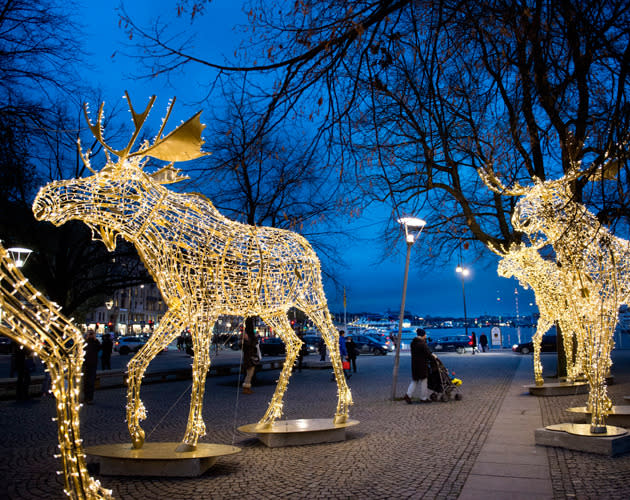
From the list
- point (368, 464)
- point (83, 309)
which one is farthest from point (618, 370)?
point (83, 309)

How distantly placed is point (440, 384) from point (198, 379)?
7.10 metres

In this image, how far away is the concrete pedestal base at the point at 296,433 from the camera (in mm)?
6816

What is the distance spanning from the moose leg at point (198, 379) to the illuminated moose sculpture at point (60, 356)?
268cm

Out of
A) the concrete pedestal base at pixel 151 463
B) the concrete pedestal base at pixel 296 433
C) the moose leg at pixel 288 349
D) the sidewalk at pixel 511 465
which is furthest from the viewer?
the moose leg at pixel 288 349

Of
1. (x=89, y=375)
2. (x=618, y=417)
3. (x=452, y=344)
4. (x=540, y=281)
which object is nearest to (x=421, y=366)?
(x=540, y=281)

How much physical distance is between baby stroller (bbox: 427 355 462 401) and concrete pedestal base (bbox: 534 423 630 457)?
476cm

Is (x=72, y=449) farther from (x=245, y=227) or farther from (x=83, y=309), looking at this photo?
(x=83, y=309)

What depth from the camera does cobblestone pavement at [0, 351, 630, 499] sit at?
491 centimetres

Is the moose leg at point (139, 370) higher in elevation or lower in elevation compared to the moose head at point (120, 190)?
lower

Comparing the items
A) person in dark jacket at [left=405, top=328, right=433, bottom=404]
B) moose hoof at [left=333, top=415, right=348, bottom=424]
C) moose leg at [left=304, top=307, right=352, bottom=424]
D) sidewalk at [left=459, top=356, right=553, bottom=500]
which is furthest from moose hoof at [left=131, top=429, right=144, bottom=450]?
person in dark jacket at [left=405, top=328, right=433, bottom=404]

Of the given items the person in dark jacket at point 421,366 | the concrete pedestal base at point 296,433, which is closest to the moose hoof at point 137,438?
the concrete pedestal base at point 296,433

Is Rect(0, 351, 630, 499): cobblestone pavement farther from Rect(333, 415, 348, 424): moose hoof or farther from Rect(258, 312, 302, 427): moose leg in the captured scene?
Rect(258, 312, 302, 427): moose leg

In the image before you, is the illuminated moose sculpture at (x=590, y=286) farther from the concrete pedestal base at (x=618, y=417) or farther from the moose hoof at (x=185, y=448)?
the moose hoof at (x=185, y=448)

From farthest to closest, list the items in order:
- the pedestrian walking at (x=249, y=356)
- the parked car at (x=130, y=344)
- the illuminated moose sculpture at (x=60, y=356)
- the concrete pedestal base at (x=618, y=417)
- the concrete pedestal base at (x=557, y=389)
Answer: the parked car at (x=130, y=344)
the pedestrian walking at (x=249, y=356)
the concrete pedestal base at (x=557, y=389)
the concrete pedestal base at (x=618, y=417)
the illuminated moose sculpture at (x=60, y=356)
